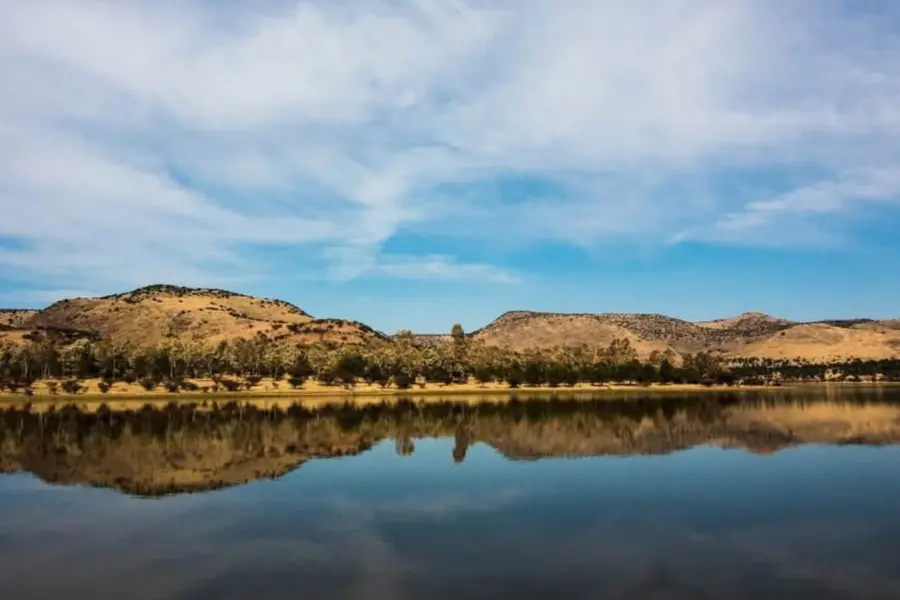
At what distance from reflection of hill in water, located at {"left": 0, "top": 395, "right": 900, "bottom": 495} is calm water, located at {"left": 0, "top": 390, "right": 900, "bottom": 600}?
14.8 inches

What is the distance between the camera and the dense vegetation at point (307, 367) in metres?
133

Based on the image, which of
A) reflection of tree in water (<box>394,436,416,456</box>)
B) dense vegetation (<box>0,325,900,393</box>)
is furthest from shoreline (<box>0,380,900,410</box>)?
reflection of tree in water (<box>394,436,416,456</box>)

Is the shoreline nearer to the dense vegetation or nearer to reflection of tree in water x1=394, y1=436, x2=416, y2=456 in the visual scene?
the dense vegetation

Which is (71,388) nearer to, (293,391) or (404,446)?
(293,391)

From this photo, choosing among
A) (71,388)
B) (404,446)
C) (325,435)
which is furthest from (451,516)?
(71,388)

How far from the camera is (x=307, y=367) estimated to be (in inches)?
5955

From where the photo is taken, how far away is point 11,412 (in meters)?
85.3

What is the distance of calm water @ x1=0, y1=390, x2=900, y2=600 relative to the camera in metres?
18.8

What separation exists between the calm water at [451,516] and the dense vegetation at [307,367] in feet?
265

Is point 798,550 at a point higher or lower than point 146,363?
lower

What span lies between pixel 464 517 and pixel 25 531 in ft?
49.7

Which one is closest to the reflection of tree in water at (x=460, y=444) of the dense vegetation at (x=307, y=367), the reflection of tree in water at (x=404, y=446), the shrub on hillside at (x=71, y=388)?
the reflection of tree in water at (x=404, y=446)

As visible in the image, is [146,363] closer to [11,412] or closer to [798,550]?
[11,412]

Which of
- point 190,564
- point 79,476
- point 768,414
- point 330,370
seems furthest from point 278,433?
point 330,370
